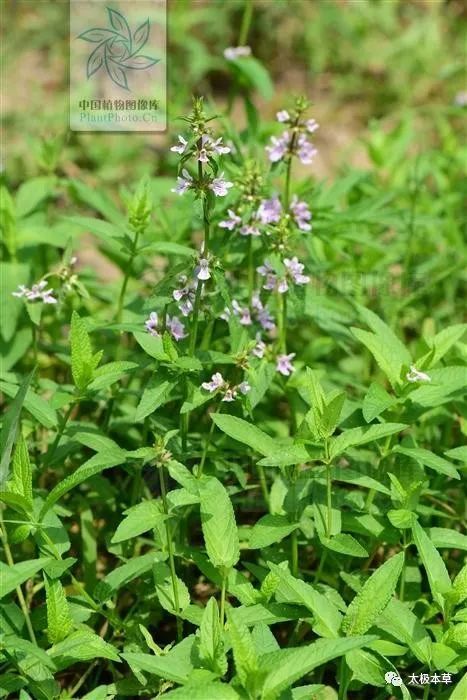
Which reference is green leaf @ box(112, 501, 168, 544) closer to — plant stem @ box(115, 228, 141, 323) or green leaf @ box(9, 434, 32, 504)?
green leaf @ box(9, 434, 32, 504)

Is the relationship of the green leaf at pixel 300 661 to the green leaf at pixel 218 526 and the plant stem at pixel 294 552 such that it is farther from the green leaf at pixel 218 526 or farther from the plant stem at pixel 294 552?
the plant stem at pixel 294 552

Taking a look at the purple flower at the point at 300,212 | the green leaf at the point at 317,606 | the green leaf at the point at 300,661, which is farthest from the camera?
the purple flower at the point at 300,212

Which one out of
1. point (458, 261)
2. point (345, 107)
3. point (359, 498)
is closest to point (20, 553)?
point (359, 498)

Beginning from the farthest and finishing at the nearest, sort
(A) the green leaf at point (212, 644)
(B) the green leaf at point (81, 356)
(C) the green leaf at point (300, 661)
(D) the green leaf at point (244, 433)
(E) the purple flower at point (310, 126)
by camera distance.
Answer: (E) the purple flower at point (310, 126) < (B) the green leaf at point (81, 356) < (D) the green leaf at point (244, 433) < (A) the green leaf at point (212, 644) < (C) the green leaf at point (300, 661)

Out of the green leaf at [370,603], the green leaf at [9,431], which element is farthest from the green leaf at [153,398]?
the green leaf at [370,603]

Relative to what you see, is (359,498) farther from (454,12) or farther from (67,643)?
(454,12)

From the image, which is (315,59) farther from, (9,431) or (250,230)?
(9,431)
